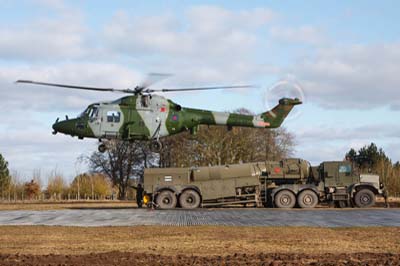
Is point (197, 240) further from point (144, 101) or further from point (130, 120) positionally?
point (144, 101)

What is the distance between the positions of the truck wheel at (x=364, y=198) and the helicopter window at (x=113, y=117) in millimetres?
13507

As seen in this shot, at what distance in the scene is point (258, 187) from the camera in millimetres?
37250

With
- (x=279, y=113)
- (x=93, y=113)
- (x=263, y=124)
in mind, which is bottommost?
(x=263, y=124)

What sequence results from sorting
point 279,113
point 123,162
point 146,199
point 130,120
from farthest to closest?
point 123,162
point 279,113
point 146,199
point 130,120

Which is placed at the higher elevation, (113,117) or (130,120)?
(113,117)

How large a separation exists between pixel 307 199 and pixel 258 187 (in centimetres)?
277

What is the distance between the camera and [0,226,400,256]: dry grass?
16359mm

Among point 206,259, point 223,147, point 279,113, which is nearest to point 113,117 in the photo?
point 279,113

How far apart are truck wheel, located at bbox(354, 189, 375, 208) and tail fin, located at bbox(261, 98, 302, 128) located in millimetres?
6010

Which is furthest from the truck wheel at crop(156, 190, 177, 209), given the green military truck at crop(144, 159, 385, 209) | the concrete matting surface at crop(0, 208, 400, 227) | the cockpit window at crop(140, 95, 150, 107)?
the concrete matting surface at crop(0, 208, 400, 227)

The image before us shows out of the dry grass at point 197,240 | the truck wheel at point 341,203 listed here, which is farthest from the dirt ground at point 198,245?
the truck wheel at point 341,203

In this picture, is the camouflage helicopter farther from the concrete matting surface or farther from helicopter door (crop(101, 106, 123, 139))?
the concrete matting surface

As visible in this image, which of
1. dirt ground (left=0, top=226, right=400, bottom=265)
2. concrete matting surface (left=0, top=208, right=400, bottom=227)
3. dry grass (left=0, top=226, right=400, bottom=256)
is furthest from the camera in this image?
concrete matting surface (left=0, top=208, right=400, bottom=227)

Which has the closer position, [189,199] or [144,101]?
[144,101]
